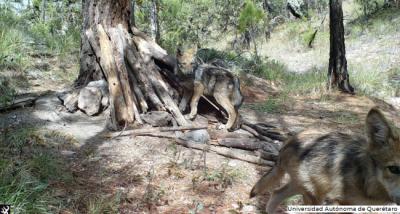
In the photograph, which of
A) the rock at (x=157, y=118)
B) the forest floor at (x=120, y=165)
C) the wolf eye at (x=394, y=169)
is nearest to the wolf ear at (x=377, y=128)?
the wolf eye at (x=394, y=169)

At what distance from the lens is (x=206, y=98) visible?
696 centimetres

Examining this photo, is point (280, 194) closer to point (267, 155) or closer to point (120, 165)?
point (267, 155)

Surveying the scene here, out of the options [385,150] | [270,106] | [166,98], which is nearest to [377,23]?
[270,106]

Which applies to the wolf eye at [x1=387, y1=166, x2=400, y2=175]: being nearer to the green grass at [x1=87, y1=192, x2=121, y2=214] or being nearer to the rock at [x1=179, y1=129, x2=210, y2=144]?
the green grass at [x1=87, y1=192, x2=121, y2=214]

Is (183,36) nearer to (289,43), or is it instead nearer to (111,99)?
(289,43)

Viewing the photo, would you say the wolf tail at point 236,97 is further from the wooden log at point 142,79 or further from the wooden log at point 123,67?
the wooden log at point 123,67

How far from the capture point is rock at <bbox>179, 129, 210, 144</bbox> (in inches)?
219

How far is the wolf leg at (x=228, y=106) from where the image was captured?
6387mm

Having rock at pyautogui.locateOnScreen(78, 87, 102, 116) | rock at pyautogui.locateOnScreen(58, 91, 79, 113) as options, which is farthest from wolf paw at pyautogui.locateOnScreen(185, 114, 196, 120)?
rock at pyautogui.locateOnScreen(58, 91, 79, 113)

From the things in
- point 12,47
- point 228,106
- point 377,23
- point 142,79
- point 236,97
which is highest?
point 377,23

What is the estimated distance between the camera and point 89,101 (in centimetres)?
620

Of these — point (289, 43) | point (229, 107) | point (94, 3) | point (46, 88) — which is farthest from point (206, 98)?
point (289, 43)

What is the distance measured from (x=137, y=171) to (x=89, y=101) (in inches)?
75.2

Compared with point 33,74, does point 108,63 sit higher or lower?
higher
